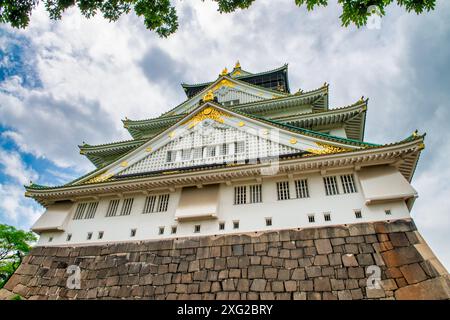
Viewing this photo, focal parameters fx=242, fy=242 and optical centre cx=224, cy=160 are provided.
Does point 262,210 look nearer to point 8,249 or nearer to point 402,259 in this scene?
point 402,259

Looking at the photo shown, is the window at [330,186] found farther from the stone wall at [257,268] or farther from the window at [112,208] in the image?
the window at [112,208]

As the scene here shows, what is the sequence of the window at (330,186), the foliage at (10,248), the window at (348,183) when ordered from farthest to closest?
the foliage at (10,248) → the window at (330,186) → the window at (348,183)

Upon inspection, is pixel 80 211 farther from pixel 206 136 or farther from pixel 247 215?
A: pixel 247 215

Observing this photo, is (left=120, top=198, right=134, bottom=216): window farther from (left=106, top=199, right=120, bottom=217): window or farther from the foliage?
the foliage

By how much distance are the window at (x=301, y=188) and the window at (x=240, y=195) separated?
7.07 ft

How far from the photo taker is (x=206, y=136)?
12.8 meters

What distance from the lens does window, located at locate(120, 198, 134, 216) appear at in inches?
447

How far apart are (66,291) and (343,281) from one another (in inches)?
410

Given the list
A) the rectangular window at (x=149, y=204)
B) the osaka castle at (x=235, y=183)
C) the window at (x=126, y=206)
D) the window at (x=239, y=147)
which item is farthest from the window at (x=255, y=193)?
the window at (x=126, y=206)

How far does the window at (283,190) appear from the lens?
9906mm

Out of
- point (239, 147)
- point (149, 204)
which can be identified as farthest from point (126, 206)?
point (239, 147)

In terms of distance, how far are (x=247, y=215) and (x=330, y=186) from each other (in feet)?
11.5

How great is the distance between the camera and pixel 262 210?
32.0ft
